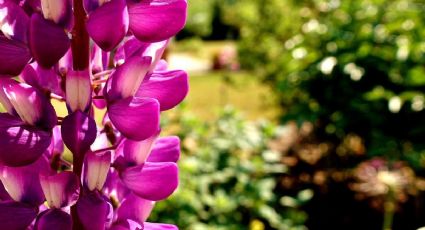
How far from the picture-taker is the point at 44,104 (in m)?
1.27

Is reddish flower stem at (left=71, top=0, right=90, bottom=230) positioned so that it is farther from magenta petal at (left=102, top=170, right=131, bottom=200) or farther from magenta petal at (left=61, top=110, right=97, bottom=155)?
magenta petal at (left=102, top=170, right=131, bottom=200)

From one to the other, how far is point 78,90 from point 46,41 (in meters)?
0.12

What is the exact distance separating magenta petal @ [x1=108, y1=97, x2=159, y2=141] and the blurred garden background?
1.91 m

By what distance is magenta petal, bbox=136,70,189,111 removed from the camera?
1343 mm

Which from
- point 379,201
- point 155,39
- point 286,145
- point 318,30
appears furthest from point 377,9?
point 155,39

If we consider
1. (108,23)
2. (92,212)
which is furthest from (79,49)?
(92,212)

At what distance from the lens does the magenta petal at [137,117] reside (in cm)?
125

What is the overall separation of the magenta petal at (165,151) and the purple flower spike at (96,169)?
16 cm

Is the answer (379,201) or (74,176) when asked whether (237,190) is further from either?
(74,176)

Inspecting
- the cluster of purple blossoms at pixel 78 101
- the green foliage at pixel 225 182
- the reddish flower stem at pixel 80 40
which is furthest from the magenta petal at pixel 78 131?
the green foliage at pixel 225 182

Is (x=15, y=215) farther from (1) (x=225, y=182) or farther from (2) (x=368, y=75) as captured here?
(2) (x=368, y=75)

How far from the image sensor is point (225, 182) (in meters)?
3.90

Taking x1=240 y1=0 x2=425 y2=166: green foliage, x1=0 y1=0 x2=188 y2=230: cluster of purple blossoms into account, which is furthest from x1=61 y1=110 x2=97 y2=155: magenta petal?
x1=240 y1=0 x2=425 y2=166: green foliage

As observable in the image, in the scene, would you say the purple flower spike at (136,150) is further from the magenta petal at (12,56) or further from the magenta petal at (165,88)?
the magenta petal at (12,56)
